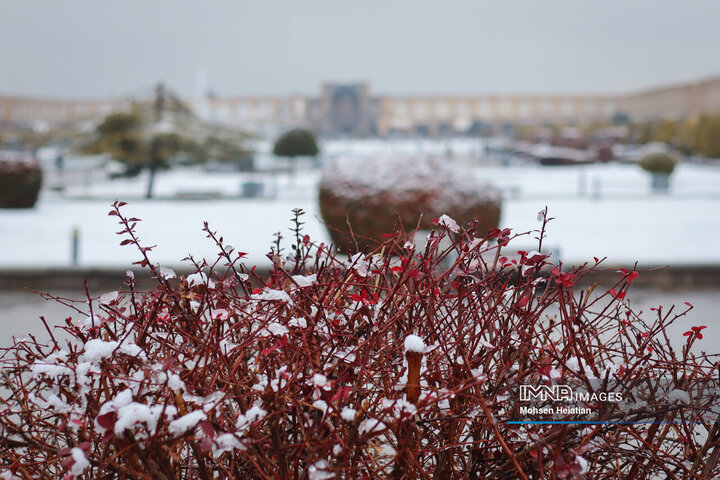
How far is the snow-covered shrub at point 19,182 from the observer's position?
53.3 ft

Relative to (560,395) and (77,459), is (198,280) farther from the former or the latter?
(560,395)

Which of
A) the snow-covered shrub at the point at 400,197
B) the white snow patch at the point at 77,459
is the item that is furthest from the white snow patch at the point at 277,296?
the snow-covered shrub at the point at 400,197

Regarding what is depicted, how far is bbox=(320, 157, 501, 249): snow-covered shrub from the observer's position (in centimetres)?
935

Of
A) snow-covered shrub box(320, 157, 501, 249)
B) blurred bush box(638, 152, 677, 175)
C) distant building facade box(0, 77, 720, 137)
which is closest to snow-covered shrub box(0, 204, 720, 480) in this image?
snow-covered shrub box(320, 157, 501, 249)

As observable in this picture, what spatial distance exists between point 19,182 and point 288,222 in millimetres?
5744

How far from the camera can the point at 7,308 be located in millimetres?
7816

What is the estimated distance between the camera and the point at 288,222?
14.6 m

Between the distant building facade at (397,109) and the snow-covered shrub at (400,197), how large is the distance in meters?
78.7

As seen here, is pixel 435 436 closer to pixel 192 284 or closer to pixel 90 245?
pixel 192 284

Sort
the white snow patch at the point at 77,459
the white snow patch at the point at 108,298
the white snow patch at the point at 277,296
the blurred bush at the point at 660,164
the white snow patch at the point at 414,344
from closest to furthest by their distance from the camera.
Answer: the white snow patch at the point at 77,459, the white snow patch at the point at 414,344, the white snow patch at the point at 277,296, the white snow patch at the point at 108,298, the blurred bush at the point at 660,164

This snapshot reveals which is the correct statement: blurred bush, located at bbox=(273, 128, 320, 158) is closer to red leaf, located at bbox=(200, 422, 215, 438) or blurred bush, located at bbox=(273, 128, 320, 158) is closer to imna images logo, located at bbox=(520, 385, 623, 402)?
imna images logo, located at bbox=(520, 385, 623, 402)

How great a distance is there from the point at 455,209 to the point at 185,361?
756 cm

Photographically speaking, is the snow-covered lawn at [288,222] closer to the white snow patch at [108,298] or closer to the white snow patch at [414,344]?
the white snow patch at [108,298]

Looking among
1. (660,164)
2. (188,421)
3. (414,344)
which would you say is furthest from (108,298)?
(660,164)
